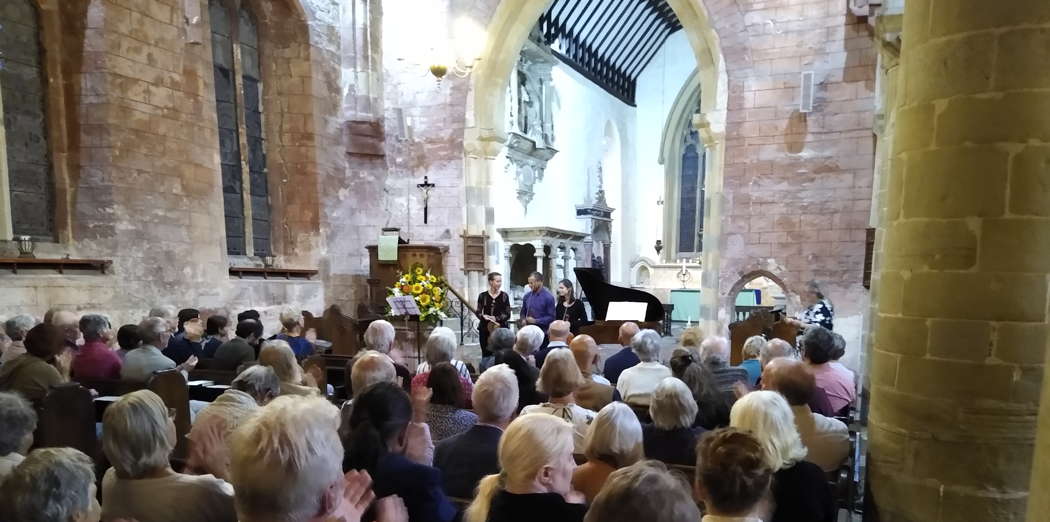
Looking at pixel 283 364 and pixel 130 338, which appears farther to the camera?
pixel 130 338

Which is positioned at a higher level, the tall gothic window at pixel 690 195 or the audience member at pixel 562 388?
the tall gothic window at pixel 690 195

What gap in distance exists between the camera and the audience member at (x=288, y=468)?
134 cm

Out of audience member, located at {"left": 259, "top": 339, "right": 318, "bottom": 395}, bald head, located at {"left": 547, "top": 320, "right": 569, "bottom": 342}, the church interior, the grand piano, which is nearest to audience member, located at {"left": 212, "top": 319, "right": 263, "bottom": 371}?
the church interior

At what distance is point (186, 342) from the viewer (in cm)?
492

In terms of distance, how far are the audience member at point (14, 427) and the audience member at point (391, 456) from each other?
121cm

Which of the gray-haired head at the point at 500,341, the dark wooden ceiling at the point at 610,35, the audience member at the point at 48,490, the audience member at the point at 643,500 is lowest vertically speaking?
the gray-haired head at the point at 500,341

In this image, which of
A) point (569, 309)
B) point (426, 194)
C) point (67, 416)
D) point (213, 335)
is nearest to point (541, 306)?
point (569, 309)

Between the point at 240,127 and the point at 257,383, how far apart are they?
7907 millimetres

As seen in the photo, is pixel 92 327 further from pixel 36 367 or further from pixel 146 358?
pixel 36 367

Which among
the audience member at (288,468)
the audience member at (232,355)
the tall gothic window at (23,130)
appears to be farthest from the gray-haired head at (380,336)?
the tall gothic window at (23,130)

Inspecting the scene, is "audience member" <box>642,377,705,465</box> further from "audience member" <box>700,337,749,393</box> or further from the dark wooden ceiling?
the dark wooden ceiling

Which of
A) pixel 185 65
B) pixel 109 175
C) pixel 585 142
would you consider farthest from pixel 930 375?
pixel 585 142

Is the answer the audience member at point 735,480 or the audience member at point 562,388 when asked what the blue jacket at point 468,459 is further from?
the audience member at point 735,480

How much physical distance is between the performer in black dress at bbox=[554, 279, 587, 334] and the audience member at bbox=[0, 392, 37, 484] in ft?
17.6
